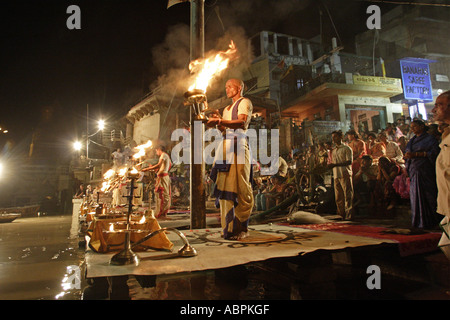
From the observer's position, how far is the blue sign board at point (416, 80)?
23.4 m

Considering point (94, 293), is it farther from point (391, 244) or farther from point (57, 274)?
point (391, 244)

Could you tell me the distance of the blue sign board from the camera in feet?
76.9

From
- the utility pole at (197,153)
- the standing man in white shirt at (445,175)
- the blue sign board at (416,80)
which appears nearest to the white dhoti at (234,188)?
the utility pole at (197,153)

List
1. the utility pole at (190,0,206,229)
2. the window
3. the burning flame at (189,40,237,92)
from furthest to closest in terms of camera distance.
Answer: the window < the utility pole at (190,0,206,229) < the burning flame at (189,40,237,92)

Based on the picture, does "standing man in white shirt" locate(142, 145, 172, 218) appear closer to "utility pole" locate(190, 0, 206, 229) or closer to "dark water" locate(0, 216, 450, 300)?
"utility pole" locate(190, 0, 206, 229)

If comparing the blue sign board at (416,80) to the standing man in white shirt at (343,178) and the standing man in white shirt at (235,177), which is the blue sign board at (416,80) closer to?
the standing man in white shirt at (343,178)

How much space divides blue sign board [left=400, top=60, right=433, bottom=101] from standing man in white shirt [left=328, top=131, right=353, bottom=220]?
72.4 ft

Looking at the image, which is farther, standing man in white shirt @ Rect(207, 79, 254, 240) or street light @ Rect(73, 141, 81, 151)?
street light @ Rect(73, 141, 81, 151)

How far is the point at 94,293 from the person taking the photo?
2.47 meters

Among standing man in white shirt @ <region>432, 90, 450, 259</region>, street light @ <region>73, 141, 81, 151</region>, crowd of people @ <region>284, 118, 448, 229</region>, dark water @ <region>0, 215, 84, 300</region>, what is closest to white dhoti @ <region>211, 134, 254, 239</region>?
dark water @ <region>0, 215, 84, 300</region>

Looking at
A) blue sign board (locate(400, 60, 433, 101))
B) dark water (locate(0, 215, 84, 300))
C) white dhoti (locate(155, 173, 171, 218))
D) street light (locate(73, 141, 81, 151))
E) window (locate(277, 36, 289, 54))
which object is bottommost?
dark water (locate(0, 215, 84, 300))

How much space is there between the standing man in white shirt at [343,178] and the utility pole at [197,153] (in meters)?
3.64

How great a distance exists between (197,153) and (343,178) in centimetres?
396
